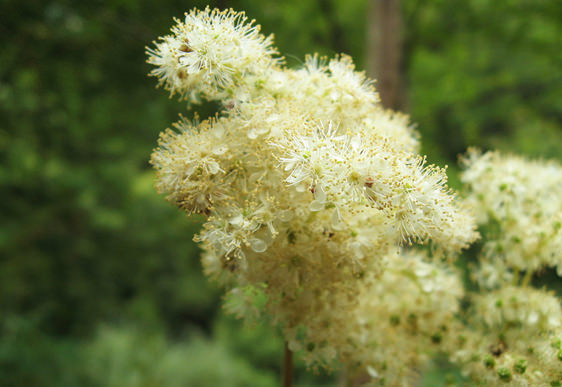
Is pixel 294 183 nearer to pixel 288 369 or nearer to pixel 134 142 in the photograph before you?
pixel 288 369

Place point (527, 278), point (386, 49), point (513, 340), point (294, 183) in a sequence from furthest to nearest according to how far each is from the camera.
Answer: point (386, 49), point (527, 278), point (513, 340), point (294, 183)

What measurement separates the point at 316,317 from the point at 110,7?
7.72 ft

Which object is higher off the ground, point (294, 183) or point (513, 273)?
point (513, 273)

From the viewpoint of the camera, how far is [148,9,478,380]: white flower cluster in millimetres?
870

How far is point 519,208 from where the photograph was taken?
49.2 inches

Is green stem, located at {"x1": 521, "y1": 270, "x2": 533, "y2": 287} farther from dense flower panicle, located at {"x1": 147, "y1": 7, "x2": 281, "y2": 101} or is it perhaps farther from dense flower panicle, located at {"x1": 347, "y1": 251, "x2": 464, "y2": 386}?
dense flower panicle, located at {"x1": 147, "y1": 7, "x2": 281, "y2": 101}

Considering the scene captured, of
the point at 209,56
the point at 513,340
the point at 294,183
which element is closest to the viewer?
the point at 294,183

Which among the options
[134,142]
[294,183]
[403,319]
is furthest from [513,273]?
[134,142]

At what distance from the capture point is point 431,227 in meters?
0.89

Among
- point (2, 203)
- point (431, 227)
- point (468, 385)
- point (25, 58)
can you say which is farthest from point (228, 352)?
point (431, 227)

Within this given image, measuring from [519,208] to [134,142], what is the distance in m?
5.13

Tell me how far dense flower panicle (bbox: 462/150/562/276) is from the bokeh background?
479mm

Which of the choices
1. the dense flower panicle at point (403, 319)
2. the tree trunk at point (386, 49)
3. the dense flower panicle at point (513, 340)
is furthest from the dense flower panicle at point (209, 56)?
the tree trunk at point (386, 49)

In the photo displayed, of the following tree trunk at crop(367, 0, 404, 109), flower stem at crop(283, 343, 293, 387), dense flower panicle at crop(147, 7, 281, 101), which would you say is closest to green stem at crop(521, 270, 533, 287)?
flower stem at crop(283, 343, 293, 387)
